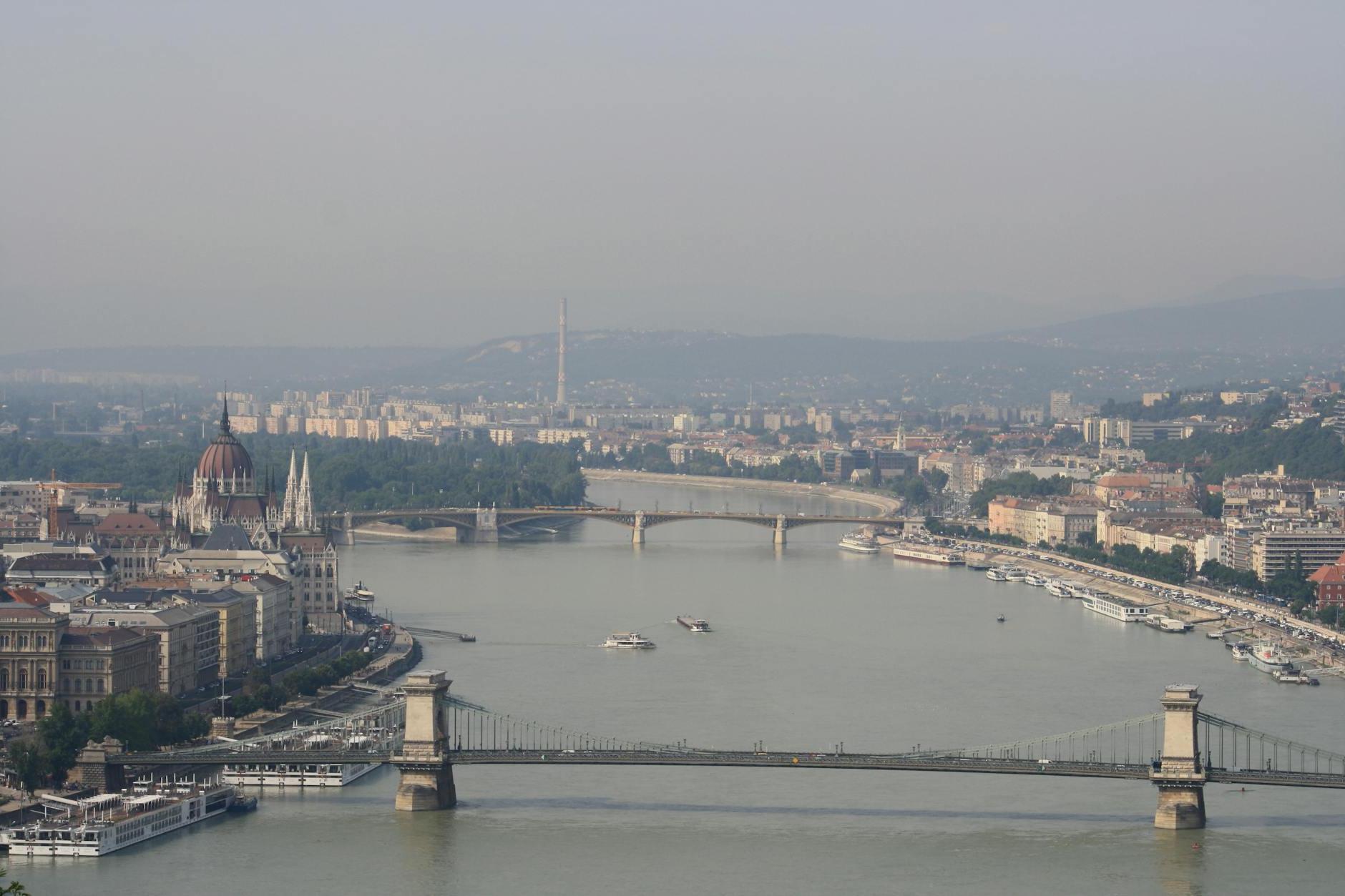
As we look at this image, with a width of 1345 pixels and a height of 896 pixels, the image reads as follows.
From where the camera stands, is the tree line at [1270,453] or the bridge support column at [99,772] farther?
the tree line at [1270,453]

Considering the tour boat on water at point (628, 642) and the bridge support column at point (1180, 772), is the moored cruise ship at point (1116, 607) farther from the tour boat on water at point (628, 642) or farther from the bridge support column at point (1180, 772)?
the bridge support column at point (1180, 772)

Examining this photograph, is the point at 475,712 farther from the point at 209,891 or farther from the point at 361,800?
the point at 209,891

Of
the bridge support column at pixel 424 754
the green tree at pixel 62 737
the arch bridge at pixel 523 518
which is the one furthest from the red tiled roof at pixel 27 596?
the arch bridge at pixel 523 518

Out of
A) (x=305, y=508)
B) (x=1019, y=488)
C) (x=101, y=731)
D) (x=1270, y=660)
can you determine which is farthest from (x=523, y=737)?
(x=1019, y=488)

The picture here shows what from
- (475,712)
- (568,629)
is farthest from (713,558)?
(475,712)

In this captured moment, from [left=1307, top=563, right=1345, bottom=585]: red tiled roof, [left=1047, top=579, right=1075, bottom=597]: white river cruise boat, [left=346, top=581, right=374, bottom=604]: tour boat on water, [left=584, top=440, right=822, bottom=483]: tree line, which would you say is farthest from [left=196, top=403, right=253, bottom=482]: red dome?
[left=584, top=440, right=822, bottom=483]: tree line

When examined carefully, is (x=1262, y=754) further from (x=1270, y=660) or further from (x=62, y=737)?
(x=62, y=737)

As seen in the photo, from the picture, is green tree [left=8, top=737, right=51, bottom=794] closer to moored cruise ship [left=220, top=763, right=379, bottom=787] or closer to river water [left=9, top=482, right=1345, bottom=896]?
moored cruise ship [left=220, top=763, right=379, bottom=787]
